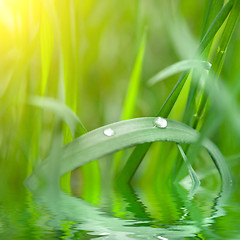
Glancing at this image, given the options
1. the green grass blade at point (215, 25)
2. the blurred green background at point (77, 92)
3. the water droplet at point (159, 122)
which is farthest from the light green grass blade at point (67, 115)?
the green grass blade at point (215, 25)

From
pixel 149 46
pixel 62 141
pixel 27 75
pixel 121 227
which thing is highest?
pixel 149 46

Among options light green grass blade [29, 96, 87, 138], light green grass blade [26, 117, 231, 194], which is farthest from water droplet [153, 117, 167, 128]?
light green grass blade [29, 96, 87, 138]

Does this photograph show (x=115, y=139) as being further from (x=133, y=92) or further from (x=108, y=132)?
(x=133, y=92)

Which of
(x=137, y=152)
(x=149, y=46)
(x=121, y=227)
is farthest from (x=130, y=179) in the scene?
(x=149, y=46)

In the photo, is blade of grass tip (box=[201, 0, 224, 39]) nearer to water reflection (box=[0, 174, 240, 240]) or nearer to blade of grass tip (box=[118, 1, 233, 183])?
blade of grass tip (box=[118, 1, 233, 183])

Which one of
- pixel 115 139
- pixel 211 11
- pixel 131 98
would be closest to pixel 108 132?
pixel 115 139

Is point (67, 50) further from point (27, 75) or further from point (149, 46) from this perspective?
point (149, 46)

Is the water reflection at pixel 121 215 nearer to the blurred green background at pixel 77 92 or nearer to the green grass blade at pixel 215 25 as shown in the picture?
the blurred green background at pixel 77 92

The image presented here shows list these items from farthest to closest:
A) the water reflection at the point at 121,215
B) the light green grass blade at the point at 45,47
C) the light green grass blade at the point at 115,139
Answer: the light green grass blade at the point at 45,47 < the light green grass blade at the point at 115,139 < the water reflection at the point at 121,215
